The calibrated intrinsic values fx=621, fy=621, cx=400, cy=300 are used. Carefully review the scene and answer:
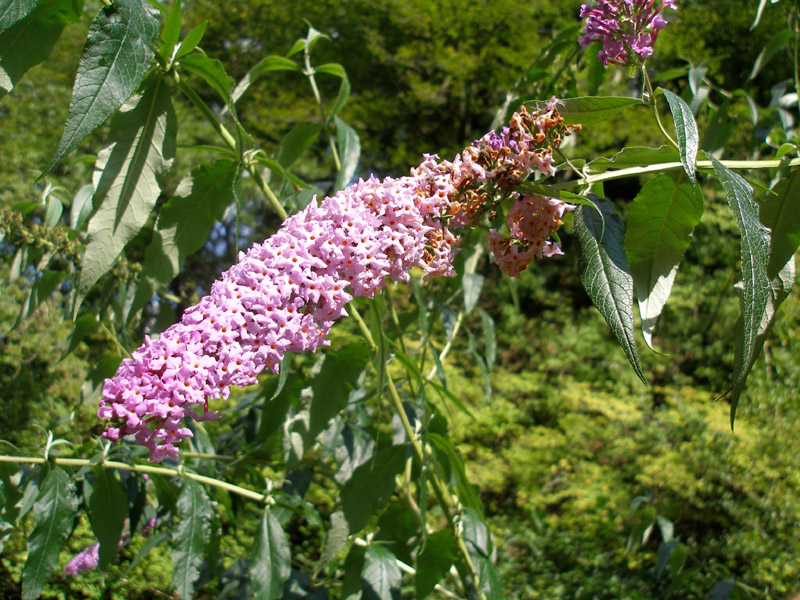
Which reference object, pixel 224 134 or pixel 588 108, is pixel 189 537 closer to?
pixel 224 134

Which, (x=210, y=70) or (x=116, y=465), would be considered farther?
(x=116, y=465)

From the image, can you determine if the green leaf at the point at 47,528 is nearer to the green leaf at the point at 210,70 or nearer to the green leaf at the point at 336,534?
the green leaf at the point at 336,534

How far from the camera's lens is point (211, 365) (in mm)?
560

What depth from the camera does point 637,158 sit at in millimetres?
609

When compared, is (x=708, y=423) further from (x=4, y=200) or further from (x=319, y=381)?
(x=4, y=200)

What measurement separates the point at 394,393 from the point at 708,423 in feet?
10.1

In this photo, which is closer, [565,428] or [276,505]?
[276,505]

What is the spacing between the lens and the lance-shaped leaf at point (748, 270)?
0.46 m

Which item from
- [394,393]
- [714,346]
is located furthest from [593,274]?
[714,346]

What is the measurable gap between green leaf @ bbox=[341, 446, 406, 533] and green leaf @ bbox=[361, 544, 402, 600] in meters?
0.08

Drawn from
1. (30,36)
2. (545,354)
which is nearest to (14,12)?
(30,36)

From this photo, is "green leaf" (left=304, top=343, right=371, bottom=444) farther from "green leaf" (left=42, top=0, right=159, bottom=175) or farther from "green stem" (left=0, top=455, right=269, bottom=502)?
"green leaf" (left=42, top=0, right=159, bottom=175)

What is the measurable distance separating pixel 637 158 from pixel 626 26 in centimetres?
15

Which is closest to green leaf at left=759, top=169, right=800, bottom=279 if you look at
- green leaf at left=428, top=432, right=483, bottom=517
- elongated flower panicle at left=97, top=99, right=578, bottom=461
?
elongated flower panicle at left=97, top=99, right=578, bottom=461
